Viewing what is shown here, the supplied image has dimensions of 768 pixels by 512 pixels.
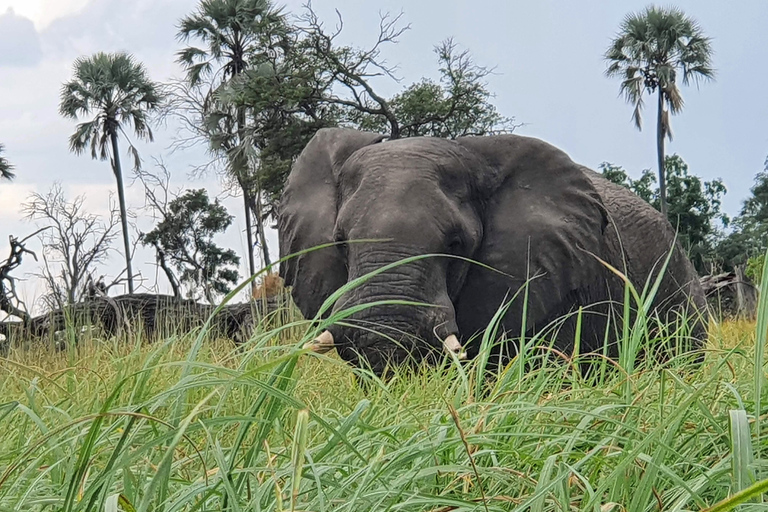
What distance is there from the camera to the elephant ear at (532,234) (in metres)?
5.34

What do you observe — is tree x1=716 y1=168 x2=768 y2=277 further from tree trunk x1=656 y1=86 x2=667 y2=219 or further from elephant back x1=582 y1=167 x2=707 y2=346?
elephant back x1=582 y1=167 x2=707 y2=346

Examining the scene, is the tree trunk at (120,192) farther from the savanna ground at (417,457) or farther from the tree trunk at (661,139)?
the savanna ground at (417,457)

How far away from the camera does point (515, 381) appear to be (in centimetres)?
287

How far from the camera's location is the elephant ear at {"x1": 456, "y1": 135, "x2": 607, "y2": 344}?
5.34m

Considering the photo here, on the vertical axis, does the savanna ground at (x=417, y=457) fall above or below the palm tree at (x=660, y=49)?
below

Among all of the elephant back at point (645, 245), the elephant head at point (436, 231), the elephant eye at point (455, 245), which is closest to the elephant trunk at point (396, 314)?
the elephant head at point (436, 231)

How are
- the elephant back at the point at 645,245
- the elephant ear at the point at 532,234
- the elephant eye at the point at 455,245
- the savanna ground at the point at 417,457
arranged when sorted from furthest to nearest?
the elephant back at the point at 645,245 → the elephant ear at the point at 532,234 → the elephant eye at the point at 455,245 → the savanna ground at the point at 417,457

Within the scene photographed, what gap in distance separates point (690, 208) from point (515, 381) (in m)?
28.0

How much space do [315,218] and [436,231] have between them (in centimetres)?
85

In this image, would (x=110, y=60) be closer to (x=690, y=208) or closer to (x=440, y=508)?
(x=690, y=208)

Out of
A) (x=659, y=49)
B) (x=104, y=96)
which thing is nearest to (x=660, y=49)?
(x=659, y=49)

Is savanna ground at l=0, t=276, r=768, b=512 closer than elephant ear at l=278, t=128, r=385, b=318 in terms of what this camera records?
Yes

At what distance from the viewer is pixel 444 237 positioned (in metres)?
5.07

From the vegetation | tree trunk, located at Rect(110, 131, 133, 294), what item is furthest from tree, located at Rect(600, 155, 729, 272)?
tree trunk, located at Rect(110, 131, 133, 294)
